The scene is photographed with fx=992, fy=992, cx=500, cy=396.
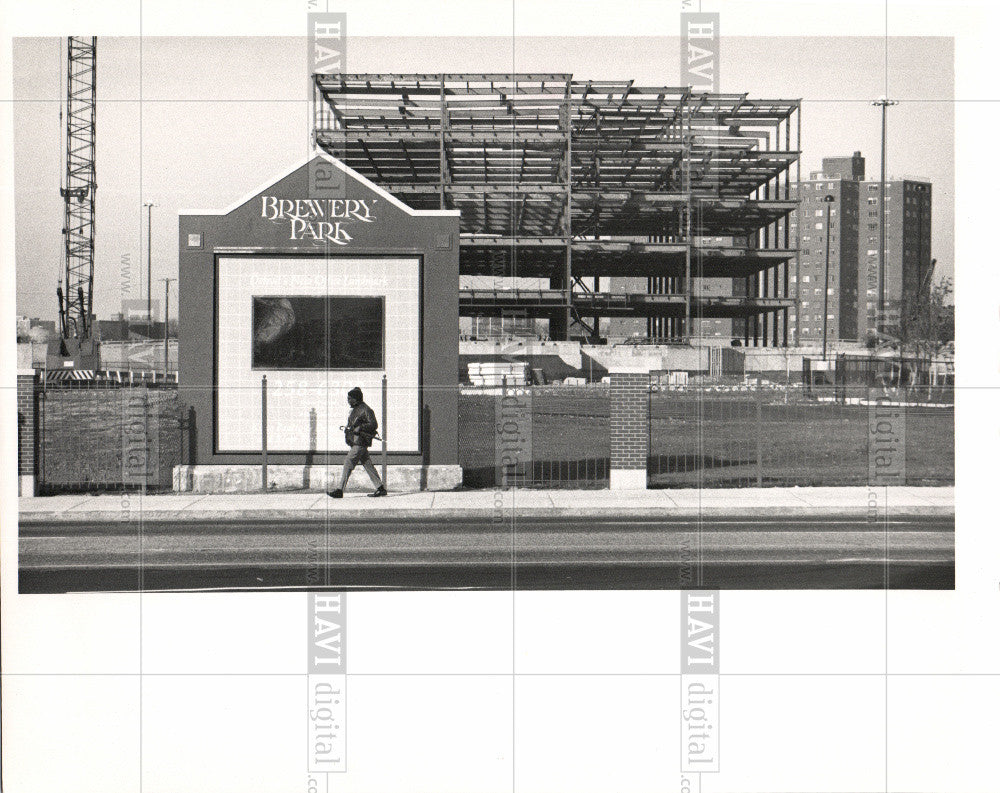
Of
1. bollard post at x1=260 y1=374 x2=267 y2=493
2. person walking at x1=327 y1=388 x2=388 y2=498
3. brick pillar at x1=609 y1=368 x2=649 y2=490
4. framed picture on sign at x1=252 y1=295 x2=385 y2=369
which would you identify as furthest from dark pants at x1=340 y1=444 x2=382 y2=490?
brick pillar at x1=609 y1=368 x2=649 y2=490

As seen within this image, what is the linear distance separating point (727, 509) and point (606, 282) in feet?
161

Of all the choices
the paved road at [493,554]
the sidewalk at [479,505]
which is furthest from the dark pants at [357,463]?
the paved road at [493,554]

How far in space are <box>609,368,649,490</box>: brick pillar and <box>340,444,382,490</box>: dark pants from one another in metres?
3.91

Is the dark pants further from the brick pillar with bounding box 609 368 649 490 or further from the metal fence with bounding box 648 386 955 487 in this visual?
the metal fence with bounding box 648 386 955 487

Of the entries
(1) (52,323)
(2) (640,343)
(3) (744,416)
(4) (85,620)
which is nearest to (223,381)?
(4) (85,620)

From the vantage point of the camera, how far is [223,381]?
15141 millimetres

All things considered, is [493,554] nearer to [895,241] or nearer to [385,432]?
[385,432]

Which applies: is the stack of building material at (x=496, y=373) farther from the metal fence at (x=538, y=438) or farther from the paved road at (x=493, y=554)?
the paved road at (x=493, y=554)

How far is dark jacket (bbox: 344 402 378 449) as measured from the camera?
13938mm

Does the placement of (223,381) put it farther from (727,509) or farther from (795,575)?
(795,575)

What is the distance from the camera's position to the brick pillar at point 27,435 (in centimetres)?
1488

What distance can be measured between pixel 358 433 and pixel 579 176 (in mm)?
31796

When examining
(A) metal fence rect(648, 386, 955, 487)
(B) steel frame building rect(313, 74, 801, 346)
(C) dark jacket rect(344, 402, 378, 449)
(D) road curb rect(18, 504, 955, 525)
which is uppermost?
(B) steel frame building rect(313, 74, 801, 346)

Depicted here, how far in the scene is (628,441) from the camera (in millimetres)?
15922
